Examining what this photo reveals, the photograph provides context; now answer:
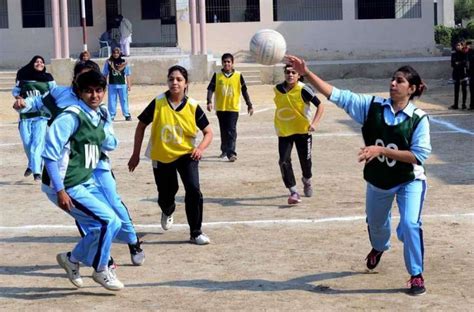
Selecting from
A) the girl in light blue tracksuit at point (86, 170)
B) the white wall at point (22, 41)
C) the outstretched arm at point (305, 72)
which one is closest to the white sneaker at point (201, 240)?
the girl in light blue tracksuit at point (86, 170)

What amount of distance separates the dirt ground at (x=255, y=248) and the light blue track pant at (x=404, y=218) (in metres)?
0.31

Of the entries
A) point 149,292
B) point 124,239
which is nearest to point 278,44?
point 124,239

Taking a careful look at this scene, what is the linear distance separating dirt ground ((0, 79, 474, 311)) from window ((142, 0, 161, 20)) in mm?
23930

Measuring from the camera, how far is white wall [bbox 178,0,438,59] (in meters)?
38.6

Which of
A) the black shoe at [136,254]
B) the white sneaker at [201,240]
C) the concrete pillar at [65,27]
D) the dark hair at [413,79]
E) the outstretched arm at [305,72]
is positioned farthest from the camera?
the concrete pillar at [65,27]

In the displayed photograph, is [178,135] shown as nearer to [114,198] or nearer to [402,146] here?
[114,198]

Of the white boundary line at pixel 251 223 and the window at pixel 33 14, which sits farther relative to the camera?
the window at pixel 33 14

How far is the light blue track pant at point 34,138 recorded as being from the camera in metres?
14.4

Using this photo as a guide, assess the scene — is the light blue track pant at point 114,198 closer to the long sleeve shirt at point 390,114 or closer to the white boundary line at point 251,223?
the white boundary line at point 251,223

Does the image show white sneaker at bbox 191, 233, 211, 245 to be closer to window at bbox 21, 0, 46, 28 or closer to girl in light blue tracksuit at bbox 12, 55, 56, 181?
girl in light blue tracksuit at bbox 12, 55, 56, 181

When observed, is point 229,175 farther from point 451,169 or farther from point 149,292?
point 149,292

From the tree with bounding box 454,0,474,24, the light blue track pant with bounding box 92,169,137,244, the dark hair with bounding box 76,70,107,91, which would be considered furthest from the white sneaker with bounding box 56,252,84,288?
the tree with bounding box 454,0,474,24

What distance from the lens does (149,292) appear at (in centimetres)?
817

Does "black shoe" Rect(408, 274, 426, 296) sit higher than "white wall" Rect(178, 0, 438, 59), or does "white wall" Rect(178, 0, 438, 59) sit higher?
"white wall" Rect(178, 0, 438, 59)
